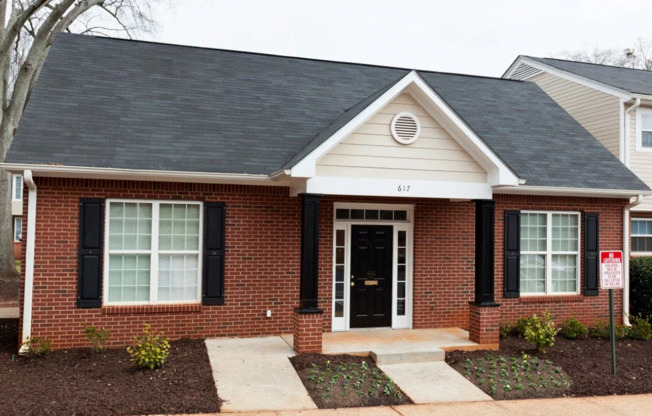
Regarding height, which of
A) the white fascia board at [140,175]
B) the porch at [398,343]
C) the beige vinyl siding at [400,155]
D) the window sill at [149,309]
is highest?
the beige vinyl siding at [400,155]

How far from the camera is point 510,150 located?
1227 cm

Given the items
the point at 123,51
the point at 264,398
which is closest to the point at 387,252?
the point at 264,398

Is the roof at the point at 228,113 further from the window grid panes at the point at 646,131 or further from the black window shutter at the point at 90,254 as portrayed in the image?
the window grid panes at the point at 646,131

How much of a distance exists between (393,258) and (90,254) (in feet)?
17.9

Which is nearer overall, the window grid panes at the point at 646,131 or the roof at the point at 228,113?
the roof at the point at 228,113

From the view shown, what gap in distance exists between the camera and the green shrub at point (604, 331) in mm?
11148

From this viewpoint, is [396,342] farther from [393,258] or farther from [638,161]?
[638,161]

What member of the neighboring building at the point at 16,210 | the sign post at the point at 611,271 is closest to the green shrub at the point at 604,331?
the sign post at the point at 611,271

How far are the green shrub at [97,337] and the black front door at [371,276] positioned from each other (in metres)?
4.39

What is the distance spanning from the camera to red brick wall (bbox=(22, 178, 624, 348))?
9164 mm

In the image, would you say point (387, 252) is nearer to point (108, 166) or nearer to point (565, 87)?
point (108, 166)

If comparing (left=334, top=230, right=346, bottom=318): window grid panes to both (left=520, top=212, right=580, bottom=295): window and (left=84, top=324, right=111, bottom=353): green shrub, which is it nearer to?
(left=520, top=212, right=580, bottom=295): window

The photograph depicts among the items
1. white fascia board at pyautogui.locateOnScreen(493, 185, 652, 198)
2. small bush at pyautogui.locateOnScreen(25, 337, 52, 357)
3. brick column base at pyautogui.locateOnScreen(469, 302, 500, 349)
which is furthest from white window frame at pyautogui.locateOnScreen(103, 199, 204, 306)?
white fascia board at pyautogui.locateOnScreen(493, 185, 652, 198)

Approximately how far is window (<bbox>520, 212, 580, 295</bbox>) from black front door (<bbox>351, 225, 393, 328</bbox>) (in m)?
2.92
